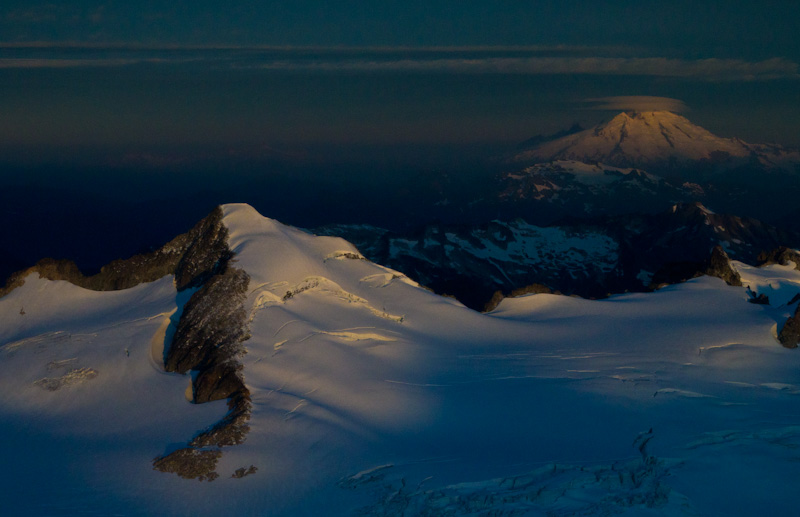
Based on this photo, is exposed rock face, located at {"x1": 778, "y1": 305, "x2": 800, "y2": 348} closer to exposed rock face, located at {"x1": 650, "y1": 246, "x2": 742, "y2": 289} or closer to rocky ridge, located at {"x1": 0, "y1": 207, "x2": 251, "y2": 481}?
exposed rock face, located at {"x1": 650, "y1": 246, "x2": 742, "y2": 289}

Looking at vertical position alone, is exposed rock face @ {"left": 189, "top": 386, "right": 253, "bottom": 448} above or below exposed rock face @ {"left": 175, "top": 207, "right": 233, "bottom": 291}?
below

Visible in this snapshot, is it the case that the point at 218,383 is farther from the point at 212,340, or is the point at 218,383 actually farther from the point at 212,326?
the point at 212,326

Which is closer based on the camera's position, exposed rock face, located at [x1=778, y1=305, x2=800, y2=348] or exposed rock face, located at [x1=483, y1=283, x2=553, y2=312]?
exposed rock face, located at [x1=778, y1=305, x2=800, y2=348]

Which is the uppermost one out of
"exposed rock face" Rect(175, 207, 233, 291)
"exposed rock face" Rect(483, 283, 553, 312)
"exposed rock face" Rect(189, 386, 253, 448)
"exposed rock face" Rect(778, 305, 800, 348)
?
"exposed rock face" Rect(175, 207, 233, 291)

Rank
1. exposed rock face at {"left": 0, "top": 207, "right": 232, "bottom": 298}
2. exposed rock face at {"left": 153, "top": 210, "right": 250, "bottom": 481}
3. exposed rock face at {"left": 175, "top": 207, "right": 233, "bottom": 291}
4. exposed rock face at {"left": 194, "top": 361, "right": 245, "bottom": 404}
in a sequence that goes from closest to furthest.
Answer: exposed rock face at {"left": 153, "top": 210, "right": 250, "bottom": 481} → exposed rock face at {"left": 194, "top": 361, "right": 245, "bottom": 404} → exposed rock face at {"left": 175, "top": 207, "right": 233, "bottom": 291} → exposed rock face at {"left": 0, "top": 207, "right": 232, "bottom": 298}

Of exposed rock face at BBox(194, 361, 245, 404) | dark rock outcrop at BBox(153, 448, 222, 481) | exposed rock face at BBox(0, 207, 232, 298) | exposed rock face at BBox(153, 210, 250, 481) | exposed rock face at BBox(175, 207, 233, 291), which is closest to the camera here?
dark rock outcrop at BBox(153, 448, 222, 481)

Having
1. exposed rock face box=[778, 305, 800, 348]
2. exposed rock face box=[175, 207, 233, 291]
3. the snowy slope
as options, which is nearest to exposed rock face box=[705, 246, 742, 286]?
the snowy slope

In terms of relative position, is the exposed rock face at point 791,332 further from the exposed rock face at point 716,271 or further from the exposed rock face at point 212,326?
the exposed rock face at point 212,326
